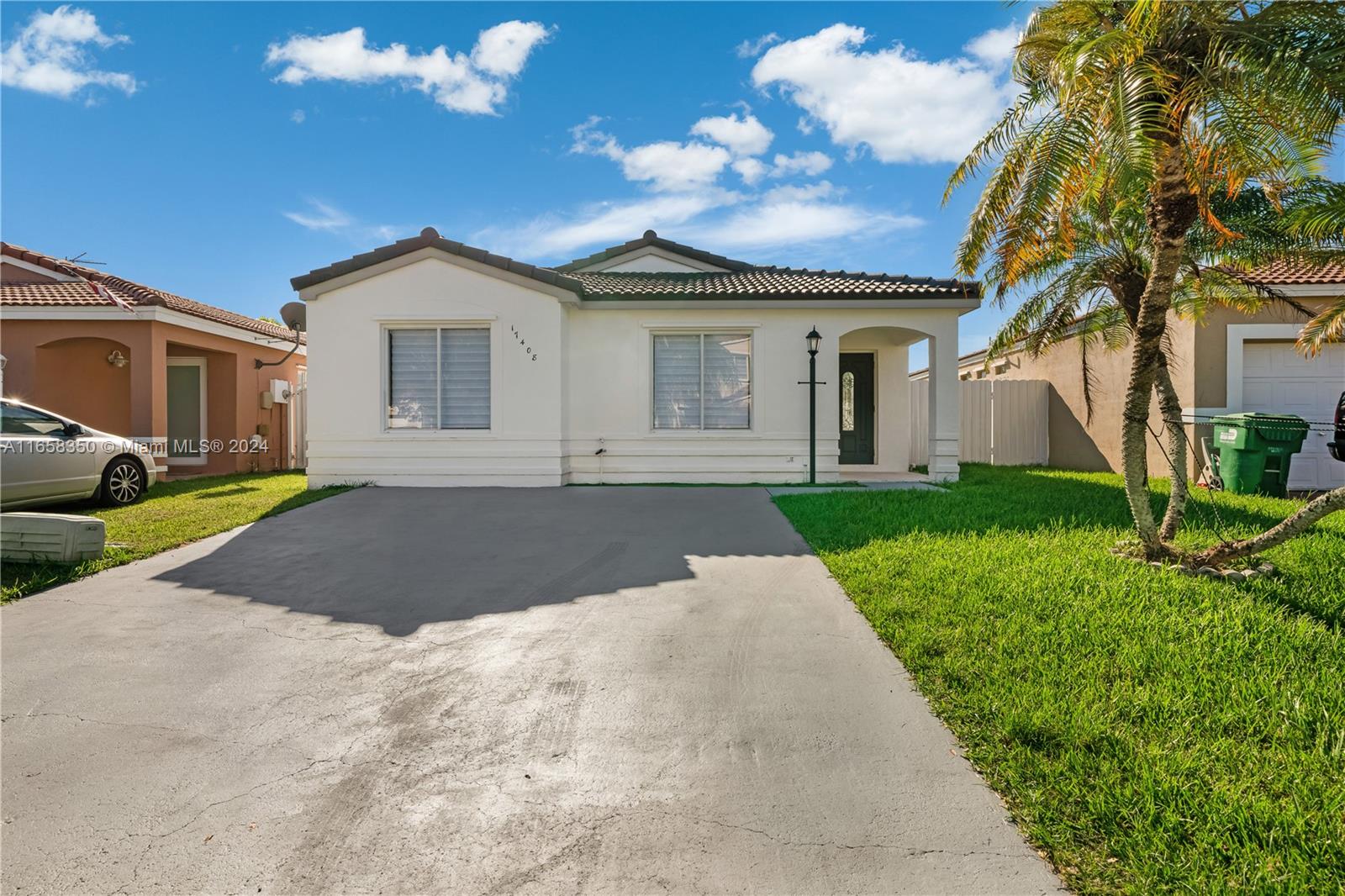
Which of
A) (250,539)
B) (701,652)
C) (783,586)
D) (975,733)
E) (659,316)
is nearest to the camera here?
(975,733)

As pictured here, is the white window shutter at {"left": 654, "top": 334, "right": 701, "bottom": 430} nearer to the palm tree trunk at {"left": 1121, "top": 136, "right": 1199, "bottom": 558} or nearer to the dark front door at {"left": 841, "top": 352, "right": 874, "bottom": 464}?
the dark front door at {"left": 841, "top": 352, "right": 874, "bottom": 464}

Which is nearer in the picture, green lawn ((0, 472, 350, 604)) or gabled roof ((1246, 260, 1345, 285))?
green lawn ((0, 472, 350, 604))

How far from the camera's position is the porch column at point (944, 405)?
11.7m

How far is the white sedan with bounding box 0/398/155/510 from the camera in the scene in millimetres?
8688

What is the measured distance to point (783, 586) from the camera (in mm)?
5383

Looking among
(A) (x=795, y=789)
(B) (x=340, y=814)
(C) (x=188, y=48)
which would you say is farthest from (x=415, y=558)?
(C) (x=188, y=48)

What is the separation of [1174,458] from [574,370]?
29.1 feet

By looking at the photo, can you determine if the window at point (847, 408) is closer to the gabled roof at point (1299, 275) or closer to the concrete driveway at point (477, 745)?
the gabled roof at point (1299, 275)

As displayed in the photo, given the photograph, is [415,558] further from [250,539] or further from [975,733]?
[975,733]

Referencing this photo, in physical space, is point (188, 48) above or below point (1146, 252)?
above

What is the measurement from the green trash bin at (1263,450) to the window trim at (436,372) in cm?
1221

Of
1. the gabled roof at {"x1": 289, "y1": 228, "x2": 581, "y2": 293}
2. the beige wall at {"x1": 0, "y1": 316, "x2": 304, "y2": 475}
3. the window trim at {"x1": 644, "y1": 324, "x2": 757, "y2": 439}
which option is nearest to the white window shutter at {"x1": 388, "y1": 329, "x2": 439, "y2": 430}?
the gabled roof at {"x1": 289, "y1": 228, "x2": 581, "y2": 293}

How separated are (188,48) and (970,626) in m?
13.7

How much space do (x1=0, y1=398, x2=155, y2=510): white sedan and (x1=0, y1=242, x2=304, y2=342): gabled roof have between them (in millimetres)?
3750
